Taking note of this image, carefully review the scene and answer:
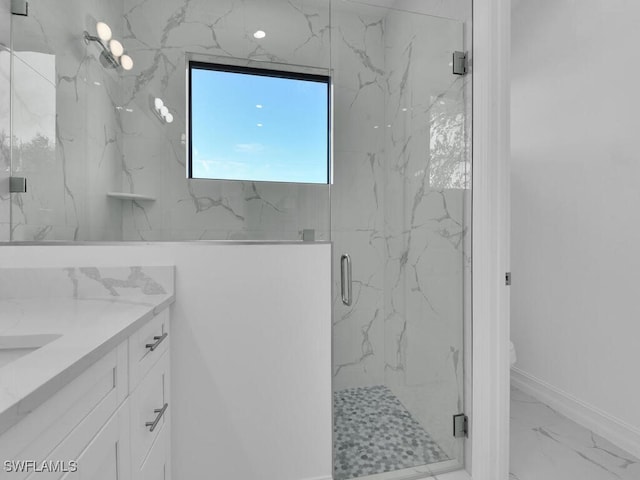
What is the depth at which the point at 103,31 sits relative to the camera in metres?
1.40

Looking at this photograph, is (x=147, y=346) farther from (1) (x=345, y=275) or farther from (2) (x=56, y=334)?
(1) (x=345, y=275)

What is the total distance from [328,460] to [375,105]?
1.66m

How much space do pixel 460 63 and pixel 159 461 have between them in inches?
84.7

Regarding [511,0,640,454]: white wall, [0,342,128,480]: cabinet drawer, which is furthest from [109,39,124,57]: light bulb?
[511,0,640,454]: white wall

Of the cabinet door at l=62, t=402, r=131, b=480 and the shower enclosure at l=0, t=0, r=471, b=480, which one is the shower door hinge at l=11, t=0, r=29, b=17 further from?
the cabinet door at l=62, t=402, r=131, b=480

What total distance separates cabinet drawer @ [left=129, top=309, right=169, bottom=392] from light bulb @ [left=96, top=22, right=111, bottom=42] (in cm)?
113

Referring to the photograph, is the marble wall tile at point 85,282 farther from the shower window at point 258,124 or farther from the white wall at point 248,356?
the shower window at point 258,124

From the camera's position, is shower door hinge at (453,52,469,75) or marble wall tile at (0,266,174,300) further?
shower door hinge at (453,52,469,75)

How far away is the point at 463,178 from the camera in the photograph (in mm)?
1730

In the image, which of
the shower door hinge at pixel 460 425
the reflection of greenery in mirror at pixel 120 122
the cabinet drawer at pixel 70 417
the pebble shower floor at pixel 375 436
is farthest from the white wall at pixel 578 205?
the cabinet drawer at pixel 70 417

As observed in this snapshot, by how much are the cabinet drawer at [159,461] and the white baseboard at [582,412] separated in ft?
7.55

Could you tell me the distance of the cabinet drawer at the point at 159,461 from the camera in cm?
Answer: 108

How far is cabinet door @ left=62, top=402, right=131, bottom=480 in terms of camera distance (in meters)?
0.71

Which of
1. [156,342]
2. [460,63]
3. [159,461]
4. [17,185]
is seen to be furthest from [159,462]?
[460,63]
